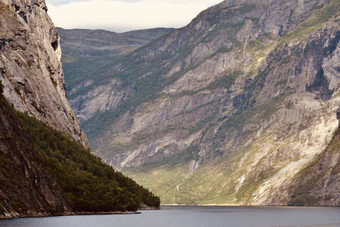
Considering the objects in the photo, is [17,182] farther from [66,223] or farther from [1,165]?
[66,223]

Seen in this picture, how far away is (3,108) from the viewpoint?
185500mm

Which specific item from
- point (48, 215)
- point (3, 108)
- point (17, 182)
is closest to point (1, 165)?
point (17, 182)

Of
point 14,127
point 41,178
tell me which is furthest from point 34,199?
point 14,127

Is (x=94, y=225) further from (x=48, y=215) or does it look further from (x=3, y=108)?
(x=3, y=108)

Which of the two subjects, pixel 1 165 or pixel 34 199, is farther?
pixel 34 199

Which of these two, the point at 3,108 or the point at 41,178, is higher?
the point at 3,108

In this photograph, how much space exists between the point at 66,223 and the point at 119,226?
14.2 metres

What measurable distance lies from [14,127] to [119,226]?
37441 mm

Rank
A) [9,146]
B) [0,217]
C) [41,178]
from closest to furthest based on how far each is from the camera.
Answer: [0,217], [9,146], [41,178]

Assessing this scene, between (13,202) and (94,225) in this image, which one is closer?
(13,202)

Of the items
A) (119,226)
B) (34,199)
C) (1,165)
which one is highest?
(1,165)

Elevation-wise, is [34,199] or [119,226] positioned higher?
[34,199]

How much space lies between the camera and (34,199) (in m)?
189

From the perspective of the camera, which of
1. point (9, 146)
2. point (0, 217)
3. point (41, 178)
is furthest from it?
point (41, 178)
